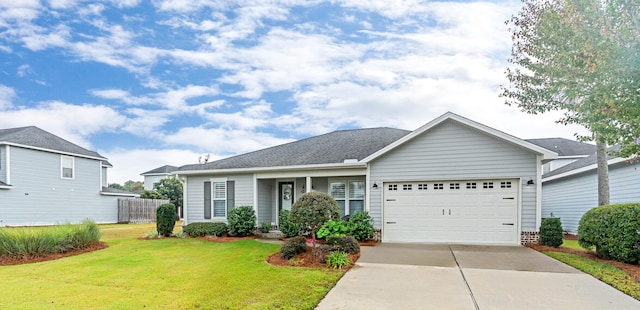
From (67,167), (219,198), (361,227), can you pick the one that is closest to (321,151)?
(361,227)

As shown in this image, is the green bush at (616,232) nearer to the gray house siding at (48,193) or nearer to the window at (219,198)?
the window at (219,198)

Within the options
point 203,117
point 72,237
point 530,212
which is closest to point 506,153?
point 530,212

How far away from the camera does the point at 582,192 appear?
46.5ft

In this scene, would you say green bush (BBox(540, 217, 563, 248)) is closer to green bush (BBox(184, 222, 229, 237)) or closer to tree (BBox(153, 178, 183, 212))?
green bush (BBox(184, 222, 229, 237))

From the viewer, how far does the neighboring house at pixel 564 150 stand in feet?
67.6

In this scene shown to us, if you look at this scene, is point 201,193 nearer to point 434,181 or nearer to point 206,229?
point 206,229

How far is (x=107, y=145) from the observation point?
24172 mm

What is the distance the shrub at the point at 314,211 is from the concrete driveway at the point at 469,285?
1265 millimetres

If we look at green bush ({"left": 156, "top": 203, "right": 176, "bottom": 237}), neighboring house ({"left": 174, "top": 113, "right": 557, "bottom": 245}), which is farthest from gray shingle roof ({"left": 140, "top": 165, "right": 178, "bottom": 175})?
neighboring house ({"left": 174, "top": 113, "right": 557, "bottom": 245})

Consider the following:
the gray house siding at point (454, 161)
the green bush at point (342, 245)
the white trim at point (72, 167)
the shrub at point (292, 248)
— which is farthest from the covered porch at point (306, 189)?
the white trim at point (72, 167)

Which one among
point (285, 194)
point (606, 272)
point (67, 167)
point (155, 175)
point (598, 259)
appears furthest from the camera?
point (155, 175)

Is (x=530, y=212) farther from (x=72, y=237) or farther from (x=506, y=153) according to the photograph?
(x=72, y=237)

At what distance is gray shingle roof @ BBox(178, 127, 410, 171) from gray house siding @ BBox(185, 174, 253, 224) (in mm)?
467

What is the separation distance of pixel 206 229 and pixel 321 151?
17.7 ft
